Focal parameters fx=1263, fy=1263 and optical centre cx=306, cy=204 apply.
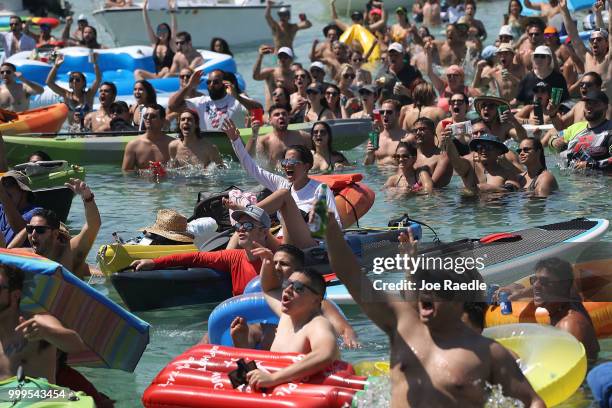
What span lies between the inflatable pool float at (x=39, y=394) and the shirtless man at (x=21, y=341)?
162mm

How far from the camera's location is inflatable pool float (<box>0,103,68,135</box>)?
1452 centimetres

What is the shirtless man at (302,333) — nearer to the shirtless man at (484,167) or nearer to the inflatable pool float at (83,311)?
the inflatable pool float at (83,311)

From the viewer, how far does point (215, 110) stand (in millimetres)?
13711

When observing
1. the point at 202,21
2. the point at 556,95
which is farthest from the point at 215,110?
the point at 202,21

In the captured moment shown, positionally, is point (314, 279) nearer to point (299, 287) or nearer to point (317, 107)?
point (299, 287)

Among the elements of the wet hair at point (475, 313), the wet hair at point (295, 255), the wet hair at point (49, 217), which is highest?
the wet hair at point (49, 217)

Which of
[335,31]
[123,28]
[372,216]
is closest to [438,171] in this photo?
[372,216]

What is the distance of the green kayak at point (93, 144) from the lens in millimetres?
13680

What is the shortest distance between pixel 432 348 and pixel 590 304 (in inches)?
100

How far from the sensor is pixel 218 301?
8.51m

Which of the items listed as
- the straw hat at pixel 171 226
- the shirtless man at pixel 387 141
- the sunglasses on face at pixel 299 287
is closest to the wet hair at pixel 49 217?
the sunglasses on face at pixel 299 287

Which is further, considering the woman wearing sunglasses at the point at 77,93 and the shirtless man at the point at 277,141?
the woman wearing sunglasses at the point at 77,93

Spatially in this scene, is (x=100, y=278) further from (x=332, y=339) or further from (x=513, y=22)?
(x=513, y=22)

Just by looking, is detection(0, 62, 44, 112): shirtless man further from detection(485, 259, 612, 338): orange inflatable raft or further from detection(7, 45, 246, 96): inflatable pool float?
detection(485, 259, 612, 338): orange inflatable raft
